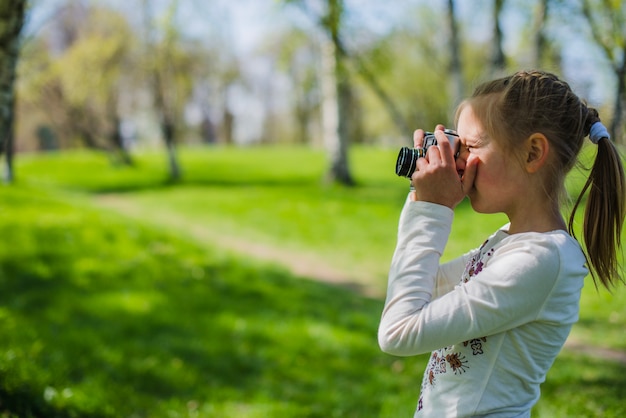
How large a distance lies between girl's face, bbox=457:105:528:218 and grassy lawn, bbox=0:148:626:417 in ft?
8.69

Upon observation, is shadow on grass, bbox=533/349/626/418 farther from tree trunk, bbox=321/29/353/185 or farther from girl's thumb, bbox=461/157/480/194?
tree trunk, bbox=321/29/353/185

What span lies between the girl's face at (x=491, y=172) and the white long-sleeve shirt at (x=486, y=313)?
0.10 metres

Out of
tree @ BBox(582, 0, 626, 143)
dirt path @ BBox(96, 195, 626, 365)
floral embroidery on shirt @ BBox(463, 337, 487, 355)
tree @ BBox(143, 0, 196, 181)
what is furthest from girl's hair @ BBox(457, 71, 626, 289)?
tree @ BBox(143, 0, 196, 181)

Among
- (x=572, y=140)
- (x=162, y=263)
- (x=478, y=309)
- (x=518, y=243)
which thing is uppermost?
(x=572, y=140)

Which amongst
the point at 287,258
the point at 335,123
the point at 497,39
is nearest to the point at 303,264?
the point at 287,258

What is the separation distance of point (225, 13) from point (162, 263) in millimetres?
14102

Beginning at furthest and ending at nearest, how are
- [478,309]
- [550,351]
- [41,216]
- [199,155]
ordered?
[199,155]
[41,216]
[550,351]
[478,309]

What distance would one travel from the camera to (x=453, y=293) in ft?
4.93

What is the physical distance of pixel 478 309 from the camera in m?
1.45

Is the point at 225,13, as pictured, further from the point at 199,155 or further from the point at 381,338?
the point at 381,338

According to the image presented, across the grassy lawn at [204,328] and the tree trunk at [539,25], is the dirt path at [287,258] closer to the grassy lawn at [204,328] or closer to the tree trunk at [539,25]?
the grassy lawn at [204,328]

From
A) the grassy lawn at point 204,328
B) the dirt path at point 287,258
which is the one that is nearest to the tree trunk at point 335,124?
the dirt path at point 287,258

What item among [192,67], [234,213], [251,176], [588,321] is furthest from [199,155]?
[588,321]

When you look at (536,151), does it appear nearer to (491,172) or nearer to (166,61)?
(491,172)
